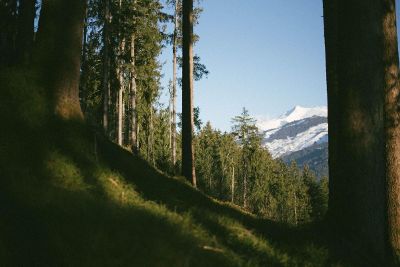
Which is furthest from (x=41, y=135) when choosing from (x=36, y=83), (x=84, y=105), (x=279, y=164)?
(x=279, y=164)

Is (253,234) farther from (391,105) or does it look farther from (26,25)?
(26,25)

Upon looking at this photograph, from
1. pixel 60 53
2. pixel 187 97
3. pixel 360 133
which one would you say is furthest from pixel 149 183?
pixel 187 97

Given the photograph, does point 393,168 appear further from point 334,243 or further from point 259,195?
point 259,195

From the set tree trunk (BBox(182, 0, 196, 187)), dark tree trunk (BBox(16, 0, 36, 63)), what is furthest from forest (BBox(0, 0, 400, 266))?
tree trunk (BBox(182, 0, 196, 187))

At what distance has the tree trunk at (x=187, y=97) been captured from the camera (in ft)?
43.0

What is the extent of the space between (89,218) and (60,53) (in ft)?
10.0

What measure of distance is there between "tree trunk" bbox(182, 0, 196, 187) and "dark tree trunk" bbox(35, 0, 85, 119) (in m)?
7.00

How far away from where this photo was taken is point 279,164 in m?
114

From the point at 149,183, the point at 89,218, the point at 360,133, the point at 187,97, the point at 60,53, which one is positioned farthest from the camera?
the point at 187,97

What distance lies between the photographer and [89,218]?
4156 mm

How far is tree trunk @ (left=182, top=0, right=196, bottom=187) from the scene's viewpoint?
13117mm

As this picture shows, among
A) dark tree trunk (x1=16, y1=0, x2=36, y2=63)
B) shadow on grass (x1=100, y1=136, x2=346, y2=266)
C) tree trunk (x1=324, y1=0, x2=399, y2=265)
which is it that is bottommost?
shadow on grass (x1=100, y1=136, x2=346, y2=266)

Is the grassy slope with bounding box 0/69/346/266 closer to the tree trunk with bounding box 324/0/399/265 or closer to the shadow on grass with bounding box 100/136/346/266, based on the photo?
the shadow on grass with bounding box 100/136/346/266

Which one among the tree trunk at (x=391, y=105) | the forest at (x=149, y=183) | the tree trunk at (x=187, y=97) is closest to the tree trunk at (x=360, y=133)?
the forest at (x=149, y=183)
